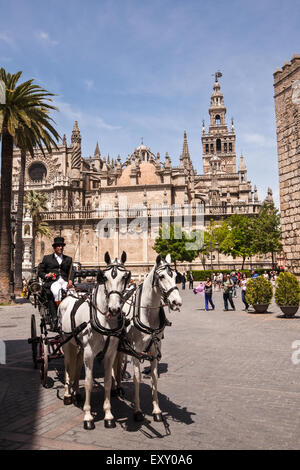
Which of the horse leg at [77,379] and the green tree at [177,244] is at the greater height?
the green tree at [177,244]

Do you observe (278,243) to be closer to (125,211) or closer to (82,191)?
(125,211)

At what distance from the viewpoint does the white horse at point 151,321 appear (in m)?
4.86

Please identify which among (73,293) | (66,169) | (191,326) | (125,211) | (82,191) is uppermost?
(66,169)

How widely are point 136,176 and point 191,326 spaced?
46.1 metres

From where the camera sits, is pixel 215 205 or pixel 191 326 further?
pixel 215 205

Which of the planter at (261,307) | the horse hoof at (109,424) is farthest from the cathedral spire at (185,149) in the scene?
the horse hoof at (109,424)

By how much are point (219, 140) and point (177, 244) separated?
186ft

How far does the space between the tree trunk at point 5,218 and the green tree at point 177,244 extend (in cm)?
2461

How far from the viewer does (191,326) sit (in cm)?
1356

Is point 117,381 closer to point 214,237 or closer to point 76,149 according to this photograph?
point 214,237

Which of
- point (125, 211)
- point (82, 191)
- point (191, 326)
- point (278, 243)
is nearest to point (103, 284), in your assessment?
point (191, 326)

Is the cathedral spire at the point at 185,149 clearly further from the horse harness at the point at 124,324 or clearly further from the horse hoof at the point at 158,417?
the horse hoof at the point at 158,417

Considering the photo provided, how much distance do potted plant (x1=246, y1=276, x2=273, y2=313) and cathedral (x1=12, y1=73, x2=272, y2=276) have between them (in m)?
30.0

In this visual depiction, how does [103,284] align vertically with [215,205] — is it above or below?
below
